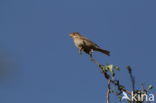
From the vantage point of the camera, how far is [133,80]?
9.93 feet

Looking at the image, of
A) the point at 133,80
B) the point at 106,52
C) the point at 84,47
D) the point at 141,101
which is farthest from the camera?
the point at 106,52

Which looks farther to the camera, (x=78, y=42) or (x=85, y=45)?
(x=78, y=42)

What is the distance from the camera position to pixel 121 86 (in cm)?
418

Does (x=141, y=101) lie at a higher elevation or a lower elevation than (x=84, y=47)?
lower

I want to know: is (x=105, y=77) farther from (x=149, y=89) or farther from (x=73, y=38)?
(x=73, y=38)

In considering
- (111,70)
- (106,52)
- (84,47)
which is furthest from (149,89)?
(106,52)

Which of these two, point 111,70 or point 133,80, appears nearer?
point 133,80

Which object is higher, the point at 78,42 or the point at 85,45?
the point at 78,42

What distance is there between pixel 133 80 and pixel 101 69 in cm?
137

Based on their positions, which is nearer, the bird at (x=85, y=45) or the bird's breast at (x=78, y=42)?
the bird at (x=85, y=45)

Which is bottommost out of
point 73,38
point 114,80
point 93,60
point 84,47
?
point 114,80

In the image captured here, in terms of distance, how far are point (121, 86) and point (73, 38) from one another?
4.58m

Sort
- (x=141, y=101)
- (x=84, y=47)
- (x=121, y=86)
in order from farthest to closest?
(x=84, y=47) → (x=121, y=86) → (x=141, y=101)

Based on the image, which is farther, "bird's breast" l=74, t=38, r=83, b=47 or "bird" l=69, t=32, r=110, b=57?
"bird's breast" l=74, t=38, r=83, b=47
